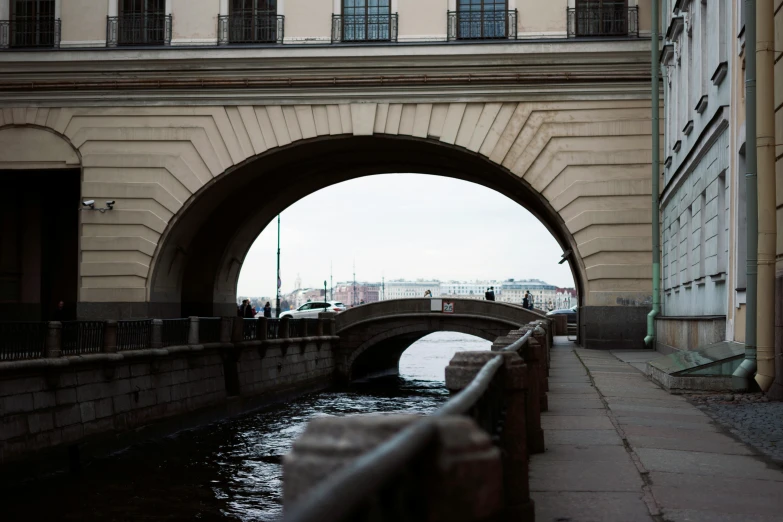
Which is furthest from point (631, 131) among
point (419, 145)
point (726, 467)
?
point (726, 467)

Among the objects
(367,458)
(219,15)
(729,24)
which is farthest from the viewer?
(219,15)

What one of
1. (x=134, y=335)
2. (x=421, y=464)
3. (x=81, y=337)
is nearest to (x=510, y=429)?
(x=421, y=464)

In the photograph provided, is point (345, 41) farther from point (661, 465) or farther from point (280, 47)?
point (661, 465)

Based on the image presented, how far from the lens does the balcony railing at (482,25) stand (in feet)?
89.5

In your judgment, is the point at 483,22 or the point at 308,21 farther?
the point at 308,21

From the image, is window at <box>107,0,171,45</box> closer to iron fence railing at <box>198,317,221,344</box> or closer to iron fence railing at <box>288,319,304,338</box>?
iron fence railing at <box>198,317,221,344</box>

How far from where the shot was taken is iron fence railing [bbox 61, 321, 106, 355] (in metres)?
17.4

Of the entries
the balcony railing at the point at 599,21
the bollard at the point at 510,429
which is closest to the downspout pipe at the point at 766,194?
the bollard at the point at 510,429

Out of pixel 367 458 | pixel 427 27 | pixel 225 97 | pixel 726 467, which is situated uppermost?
pixel 427 27

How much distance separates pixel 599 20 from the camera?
2702 cm

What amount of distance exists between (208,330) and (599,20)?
12778 mm

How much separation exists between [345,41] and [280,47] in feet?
5.66

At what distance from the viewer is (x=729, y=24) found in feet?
48.4

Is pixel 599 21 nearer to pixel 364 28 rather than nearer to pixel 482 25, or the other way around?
pixel 482 25
